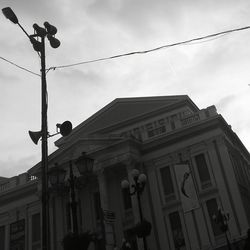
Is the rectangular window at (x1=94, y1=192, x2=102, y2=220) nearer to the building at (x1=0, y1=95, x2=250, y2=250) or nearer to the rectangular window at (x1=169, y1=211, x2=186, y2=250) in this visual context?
the building at (x1=0, y1=95, x2=250, y2=250)

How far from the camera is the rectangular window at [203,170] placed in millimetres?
28484

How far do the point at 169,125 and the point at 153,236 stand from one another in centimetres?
882

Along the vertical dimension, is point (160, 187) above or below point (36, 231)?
above

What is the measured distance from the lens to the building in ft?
89.8

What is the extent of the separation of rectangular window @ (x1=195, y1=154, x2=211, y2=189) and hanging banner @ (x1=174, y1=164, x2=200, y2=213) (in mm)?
1166

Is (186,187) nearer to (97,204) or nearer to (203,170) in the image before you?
(203,170)

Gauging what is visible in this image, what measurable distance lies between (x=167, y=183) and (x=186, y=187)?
114 inches

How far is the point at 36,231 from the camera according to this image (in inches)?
1357

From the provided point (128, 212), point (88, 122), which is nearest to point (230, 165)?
point (128, 212)

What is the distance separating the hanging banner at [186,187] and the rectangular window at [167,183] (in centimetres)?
218

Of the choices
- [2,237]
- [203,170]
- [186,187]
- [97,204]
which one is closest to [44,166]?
[186,187]

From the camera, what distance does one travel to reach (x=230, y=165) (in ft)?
91.7

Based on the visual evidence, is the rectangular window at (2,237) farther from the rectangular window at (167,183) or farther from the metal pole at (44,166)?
the metal pole at (44,166)

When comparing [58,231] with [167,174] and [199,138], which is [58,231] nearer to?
[167,174]
